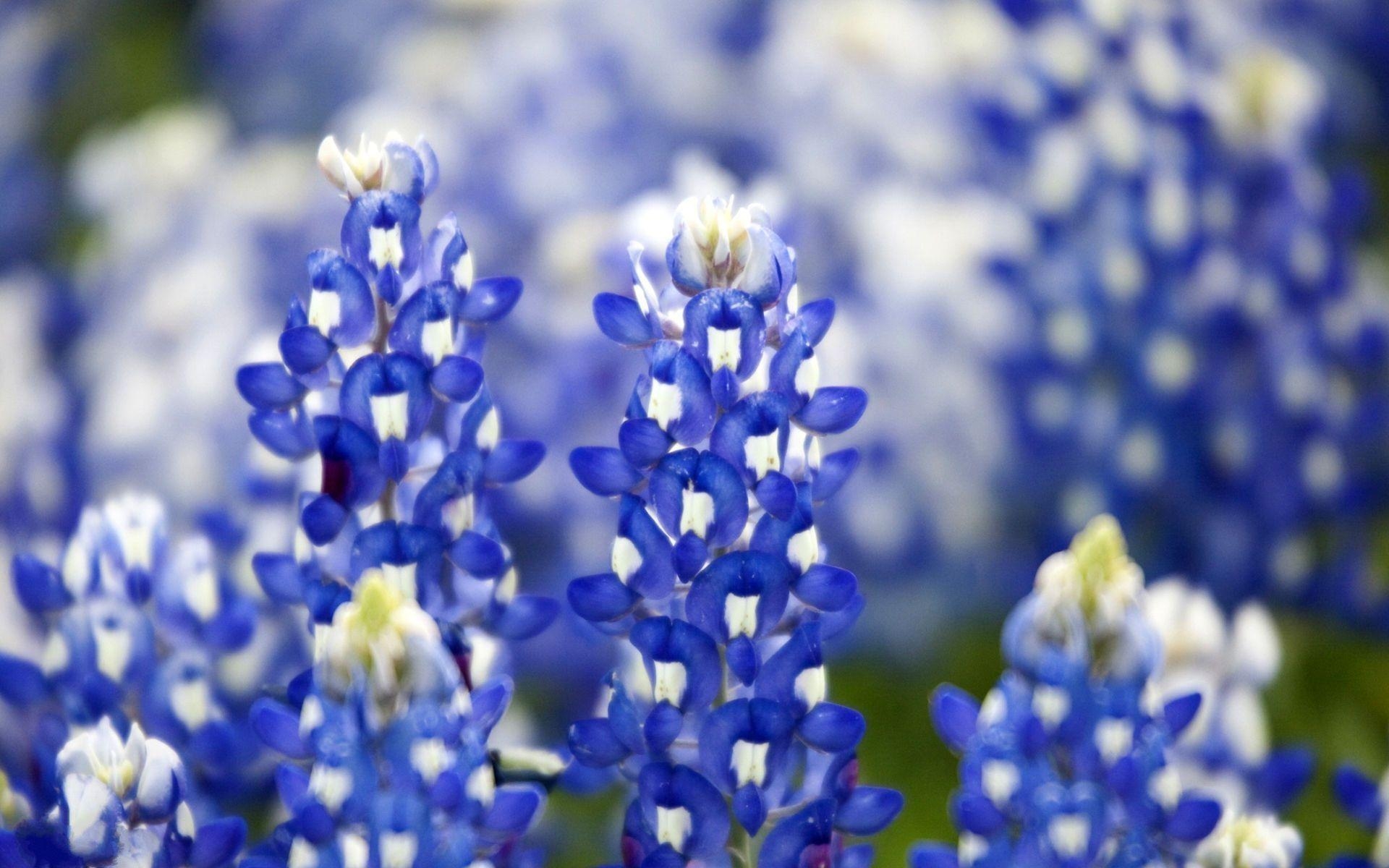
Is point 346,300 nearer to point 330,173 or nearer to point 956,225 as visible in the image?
point 330,173

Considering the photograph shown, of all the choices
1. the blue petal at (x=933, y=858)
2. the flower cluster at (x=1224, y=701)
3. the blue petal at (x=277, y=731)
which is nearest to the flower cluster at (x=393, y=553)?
the blue petal at (x=277, y=731)

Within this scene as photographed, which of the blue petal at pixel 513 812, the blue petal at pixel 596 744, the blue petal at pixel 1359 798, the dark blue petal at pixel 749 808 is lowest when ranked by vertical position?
the blue petal at pixel 513 812

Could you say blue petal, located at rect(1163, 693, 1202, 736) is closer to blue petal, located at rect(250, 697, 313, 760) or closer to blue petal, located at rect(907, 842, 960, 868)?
blue petal, located at rect(907, 842, 960, 868)

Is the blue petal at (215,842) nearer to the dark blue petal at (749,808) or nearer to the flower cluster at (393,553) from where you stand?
the flower cluster at (393,553)

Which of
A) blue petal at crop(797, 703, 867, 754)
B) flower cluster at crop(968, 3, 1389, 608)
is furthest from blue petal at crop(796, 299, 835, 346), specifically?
flower cluster at crop(968, 3, 1389, 608)

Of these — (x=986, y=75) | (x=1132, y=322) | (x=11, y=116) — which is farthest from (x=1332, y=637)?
(x=11, y=116)

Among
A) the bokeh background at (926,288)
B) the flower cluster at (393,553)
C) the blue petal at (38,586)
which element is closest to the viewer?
the flower cluster at (393,553)

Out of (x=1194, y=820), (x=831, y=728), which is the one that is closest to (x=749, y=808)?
(x=831, y=728)

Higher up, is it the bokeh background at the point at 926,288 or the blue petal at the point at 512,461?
the bokeh background at the point at 926,288
